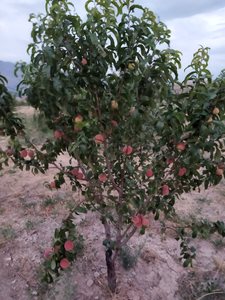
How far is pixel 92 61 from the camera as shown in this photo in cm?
198

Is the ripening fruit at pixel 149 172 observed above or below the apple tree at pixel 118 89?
below

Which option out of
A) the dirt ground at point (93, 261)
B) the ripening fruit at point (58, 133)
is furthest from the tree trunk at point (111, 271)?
the ripening fruit at point (58, 133)

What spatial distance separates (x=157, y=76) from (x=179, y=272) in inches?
98.9

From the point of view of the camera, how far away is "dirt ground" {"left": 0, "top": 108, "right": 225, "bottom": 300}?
130 inches

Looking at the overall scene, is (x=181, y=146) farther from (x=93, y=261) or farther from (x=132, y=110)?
(x=93, y=261)

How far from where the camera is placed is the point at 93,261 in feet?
12.1

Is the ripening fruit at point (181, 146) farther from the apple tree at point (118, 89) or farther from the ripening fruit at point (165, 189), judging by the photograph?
the ripening fruit at point (165, 189)

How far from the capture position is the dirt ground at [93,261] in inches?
130

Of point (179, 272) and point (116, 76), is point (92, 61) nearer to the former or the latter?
point (116, 76)

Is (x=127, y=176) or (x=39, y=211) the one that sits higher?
(x=127, y=176)

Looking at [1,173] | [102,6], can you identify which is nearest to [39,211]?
[1,173]

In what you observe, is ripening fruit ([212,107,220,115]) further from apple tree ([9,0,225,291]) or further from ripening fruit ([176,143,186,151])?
ripening fruit ([176,143,186,151])

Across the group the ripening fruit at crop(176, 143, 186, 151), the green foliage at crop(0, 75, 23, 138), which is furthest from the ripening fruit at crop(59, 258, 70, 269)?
the ripening fruit at crop(176, 143, 186, 151)

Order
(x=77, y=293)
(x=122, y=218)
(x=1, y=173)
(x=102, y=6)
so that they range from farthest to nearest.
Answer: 1. (x=1, y=173)
2. (x=77, y=293)
3. (x=122, y=218)
4. (x=102, y=6)
